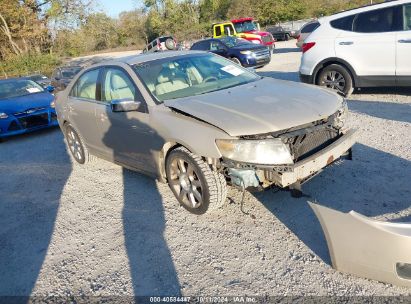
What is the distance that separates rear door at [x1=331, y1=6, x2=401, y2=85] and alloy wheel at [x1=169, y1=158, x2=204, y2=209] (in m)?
4.82

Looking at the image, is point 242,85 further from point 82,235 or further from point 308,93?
point 82,235

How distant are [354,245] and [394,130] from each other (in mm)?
3579

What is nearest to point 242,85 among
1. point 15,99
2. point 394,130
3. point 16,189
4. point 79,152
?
point 394,130

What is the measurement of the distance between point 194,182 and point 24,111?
20.4 feet

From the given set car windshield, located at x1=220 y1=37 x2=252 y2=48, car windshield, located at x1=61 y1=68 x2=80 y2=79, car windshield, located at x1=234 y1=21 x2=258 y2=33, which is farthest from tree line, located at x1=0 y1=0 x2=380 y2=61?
car windshield, located at x1=220 y1=37 x2=252 y2=48

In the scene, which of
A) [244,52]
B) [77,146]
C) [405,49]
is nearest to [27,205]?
[77,146]

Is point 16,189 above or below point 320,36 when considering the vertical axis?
below

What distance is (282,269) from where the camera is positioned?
2.90 m

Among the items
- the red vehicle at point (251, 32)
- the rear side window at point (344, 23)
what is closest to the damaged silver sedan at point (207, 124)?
the rear side window at point (344, 23)

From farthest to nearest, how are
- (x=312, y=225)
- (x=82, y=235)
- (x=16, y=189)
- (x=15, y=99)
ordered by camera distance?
1. (x=15, y=99)
2. (x=16, y=189)
3. (x=82, y=235)
4. (x=312, y=225)

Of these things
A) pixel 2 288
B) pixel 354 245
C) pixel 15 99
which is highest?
pixel 15 99

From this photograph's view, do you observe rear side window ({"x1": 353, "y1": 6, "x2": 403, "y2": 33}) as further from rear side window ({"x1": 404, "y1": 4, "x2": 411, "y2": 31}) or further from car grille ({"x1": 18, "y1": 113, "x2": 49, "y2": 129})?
car grille ({"x1": 18, "y1": 113, "x2": 49, "y2": 129})

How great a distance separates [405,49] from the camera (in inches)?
255

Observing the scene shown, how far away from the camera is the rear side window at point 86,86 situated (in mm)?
5027
